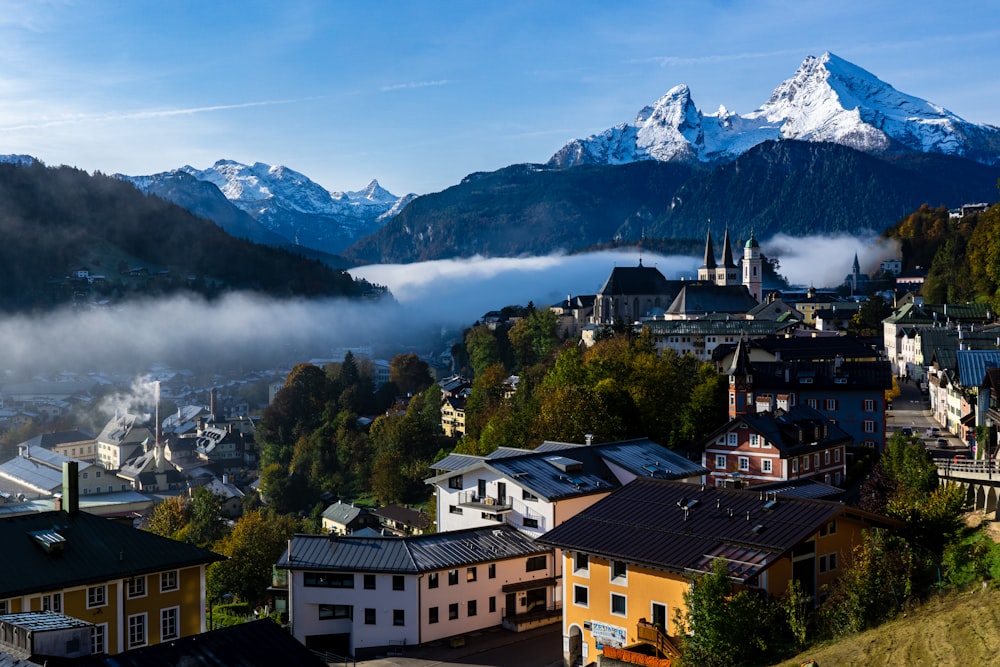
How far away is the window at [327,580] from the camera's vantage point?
34.1 meters

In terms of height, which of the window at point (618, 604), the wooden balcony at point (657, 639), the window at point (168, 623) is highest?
the window at point (618, 604)

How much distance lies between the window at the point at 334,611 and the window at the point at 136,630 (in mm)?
5885

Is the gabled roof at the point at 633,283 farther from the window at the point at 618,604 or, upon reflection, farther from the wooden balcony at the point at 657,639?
the wooden balcony at the point at 657,639

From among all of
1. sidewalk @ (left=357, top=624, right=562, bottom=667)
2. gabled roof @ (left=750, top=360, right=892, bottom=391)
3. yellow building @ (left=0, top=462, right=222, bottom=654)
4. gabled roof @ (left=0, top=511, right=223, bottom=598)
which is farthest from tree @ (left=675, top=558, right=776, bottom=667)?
gabled roof @ (left=750, top=360, right=892, bottom=391)

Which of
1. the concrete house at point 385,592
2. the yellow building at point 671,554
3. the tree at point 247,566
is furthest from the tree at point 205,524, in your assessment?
the yellow building at point 671,554

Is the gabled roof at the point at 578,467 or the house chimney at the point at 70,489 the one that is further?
the gabled roof at the point at 578,467

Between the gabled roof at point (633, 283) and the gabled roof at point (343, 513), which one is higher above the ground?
the gabled roof at point (633, 283)

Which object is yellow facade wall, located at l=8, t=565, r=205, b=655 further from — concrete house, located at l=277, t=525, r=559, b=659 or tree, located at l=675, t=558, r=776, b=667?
tree, located at l=675, t=558, r=776, b=667

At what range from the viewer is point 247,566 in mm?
52594

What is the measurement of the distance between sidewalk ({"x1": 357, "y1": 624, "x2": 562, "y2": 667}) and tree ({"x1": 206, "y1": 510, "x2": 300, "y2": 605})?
18.9 meters

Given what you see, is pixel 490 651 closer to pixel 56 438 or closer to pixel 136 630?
pixel 136 630

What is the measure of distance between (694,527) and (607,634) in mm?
3904

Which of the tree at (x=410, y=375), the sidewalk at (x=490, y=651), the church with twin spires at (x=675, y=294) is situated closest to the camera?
the sidewalk at (x=490, y=651)

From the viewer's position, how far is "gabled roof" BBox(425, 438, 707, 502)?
40188 millimetres
